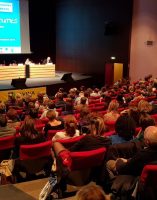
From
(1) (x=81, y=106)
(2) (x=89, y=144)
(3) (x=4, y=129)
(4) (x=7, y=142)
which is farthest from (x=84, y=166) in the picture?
(1) (x=81, y=106)

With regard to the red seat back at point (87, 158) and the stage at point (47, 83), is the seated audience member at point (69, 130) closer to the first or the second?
the red seat back at point (87, 158)

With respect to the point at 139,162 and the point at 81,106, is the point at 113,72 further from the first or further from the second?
the point at 139,162

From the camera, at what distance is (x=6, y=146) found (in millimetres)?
4031

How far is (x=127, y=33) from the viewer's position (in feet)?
45.9

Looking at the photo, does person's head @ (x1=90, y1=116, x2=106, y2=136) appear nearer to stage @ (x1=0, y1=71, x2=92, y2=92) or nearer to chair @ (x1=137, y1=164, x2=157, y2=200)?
chair @ (x1=137, y1=164, x2=157, y2=200)

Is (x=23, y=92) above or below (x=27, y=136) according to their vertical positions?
below

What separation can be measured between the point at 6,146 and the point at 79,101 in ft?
12.1

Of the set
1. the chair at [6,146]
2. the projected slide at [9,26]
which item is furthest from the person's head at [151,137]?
the projected slide at [9,26]

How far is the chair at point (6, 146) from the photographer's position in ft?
13.0

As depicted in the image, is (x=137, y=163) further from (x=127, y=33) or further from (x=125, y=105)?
(x=127, y=33)

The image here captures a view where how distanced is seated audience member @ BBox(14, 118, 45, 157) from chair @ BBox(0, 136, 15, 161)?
0.43 ft

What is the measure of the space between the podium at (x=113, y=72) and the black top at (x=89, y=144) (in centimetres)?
1092

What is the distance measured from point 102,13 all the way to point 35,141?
11786 mm

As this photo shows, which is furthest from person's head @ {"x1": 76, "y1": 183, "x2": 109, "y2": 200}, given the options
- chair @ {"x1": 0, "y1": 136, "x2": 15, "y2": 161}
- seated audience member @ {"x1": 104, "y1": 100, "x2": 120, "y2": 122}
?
seated audience member @ {"x1": 104, "y1": 100, "x2": 120, "y2": 122}
